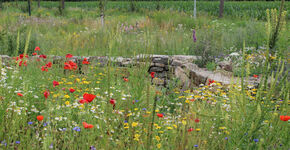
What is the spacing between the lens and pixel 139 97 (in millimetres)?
3080

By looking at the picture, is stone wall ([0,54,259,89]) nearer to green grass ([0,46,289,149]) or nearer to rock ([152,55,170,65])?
rock ([152,55,170,65])

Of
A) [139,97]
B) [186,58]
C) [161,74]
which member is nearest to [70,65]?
[139,97]

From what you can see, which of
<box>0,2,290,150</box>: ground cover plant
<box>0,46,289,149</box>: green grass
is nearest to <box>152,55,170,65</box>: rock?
<box>0,2,290,150</box>: ground cover plant

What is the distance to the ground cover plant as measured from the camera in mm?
1945

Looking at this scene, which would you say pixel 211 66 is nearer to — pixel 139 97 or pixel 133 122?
pixel 139 97

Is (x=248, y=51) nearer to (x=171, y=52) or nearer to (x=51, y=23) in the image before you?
(x=171, y=52)

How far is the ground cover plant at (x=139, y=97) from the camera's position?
6.38ft

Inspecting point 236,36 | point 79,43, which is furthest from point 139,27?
point 236,36

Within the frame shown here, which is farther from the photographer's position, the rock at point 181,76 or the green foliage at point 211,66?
the rock at point 181,76

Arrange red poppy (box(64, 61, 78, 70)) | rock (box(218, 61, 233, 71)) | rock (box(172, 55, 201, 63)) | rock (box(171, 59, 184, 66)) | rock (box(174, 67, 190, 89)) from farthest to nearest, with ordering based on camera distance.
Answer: rock (box(172, 55, 201, 63))
rock (box(171, 59, 184, 66))
rock (box(218, 61, 233, 71))
rock (box(174, 67, 190, 89))
red poppy (box(64, 61, 78, 70))

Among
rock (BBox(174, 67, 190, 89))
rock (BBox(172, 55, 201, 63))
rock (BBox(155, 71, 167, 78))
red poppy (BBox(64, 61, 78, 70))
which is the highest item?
red poppy (BBox(64, 61, 78, 70))

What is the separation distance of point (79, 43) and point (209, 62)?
146 inches

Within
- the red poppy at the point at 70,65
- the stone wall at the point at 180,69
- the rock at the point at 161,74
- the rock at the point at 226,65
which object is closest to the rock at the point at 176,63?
the stone wall at the point at 180,69

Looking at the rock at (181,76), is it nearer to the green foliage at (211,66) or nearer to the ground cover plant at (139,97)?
the ground cover plant at (139,97)
